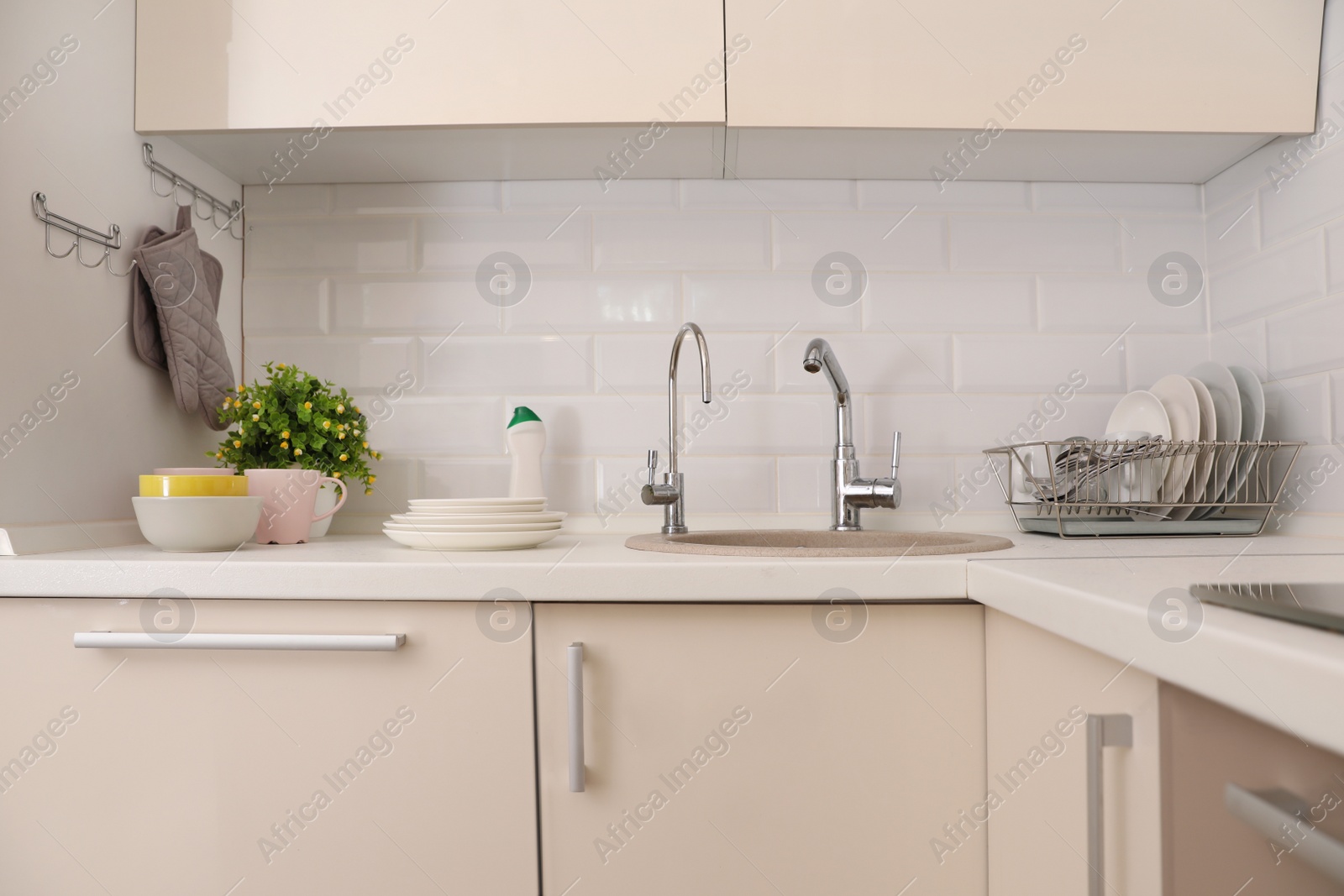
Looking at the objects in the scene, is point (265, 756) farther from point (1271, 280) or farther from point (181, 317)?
point (1271, 280)

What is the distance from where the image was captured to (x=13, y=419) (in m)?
1.01

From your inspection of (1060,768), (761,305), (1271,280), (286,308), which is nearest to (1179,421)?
(1271,280)

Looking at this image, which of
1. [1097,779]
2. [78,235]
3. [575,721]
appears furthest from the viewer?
[78,235]

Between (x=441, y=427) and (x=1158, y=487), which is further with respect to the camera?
(x=441, y=427)

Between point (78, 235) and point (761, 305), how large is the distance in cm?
101

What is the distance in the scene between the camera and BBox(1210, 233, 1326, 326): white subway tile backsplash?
1.20 meters

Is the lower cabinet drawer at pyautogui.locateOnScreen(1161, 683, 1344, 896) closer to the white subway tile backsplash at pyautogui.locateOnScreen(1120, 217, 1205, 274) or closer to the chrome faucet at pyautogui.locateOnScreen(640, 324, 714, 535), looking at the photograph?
the chrome faucet at pyautogui.locateOnScreen(640, 324, 714, 535)

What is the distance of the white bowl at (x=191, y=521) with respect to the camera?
Result: 0.99 m

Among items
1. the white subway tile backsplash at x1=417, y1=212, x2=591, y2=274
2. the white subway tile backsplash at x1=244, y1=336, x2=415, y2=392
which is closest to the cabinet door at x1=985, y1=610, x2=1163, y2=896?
the white subway tile backsplash at x1=417, y1=212, x2=591, y2=274

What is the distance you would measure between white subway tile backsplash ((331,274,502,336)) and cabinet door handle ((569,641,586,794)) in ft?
2.58

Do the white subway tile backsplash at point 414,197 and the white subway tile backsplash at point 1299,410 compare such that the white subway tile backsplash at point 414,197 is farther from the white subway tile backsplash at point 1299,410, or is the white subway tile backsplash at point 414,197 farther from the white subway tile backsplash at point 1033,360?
the white subway tile backsplash at point 1299,410

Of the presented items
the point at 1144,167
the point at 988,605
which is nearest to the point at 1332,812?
the point at 988,605

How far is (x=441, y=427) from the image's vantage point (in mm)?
1458

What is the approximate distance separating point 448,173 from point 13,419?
2.42 feet
